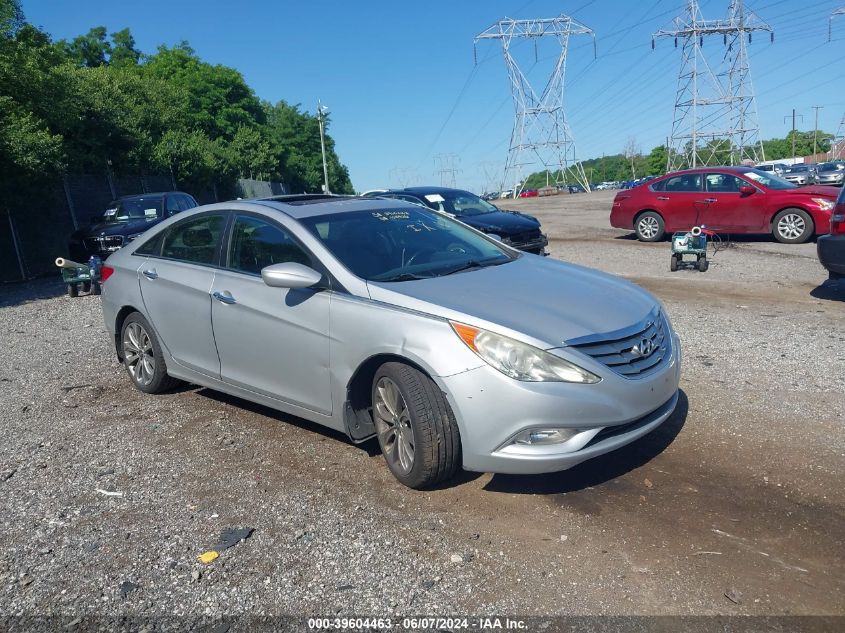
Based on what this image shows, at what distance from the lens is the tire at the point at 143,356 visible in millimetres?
5820

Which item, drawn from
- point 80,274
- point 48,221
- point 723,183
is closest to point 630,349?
point 80,274

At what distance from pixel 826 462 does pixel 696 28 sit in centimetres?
6586

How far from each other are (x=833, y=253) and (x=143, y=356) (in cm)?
760

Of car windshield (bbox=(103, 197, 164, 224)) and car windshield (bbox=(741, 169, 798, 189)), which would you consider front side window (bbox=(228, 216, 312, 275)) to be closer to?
car windshield (bbox=(741, 169, 798, 189))

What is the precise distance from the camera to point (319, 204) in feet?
17.3

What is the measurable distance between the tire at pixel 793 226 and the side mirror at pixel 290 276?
12.4 metres

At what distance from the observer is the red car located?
13812mm

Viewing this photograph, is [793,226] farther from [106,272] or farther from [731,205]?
[106,272]

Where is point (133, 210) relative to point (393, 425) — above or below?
above

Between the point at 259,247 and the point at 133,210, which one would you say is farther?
the point at 133,210

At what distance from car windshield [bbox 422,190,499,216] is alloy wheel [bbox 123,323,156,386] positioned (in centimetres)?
831

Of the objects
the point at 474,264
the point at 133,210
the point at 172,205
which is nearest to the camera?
the point at 474,264

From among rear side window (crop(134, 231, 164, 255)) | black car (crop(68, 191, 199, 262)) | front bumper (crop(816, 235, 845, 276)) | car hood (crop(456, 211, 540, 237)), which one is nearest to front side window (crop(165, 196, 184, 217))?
black car (crop(68, 191, 199, 262))

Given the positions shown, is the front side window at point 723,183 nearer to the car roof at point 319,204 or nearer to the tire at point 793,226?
the tire at point 793,226
